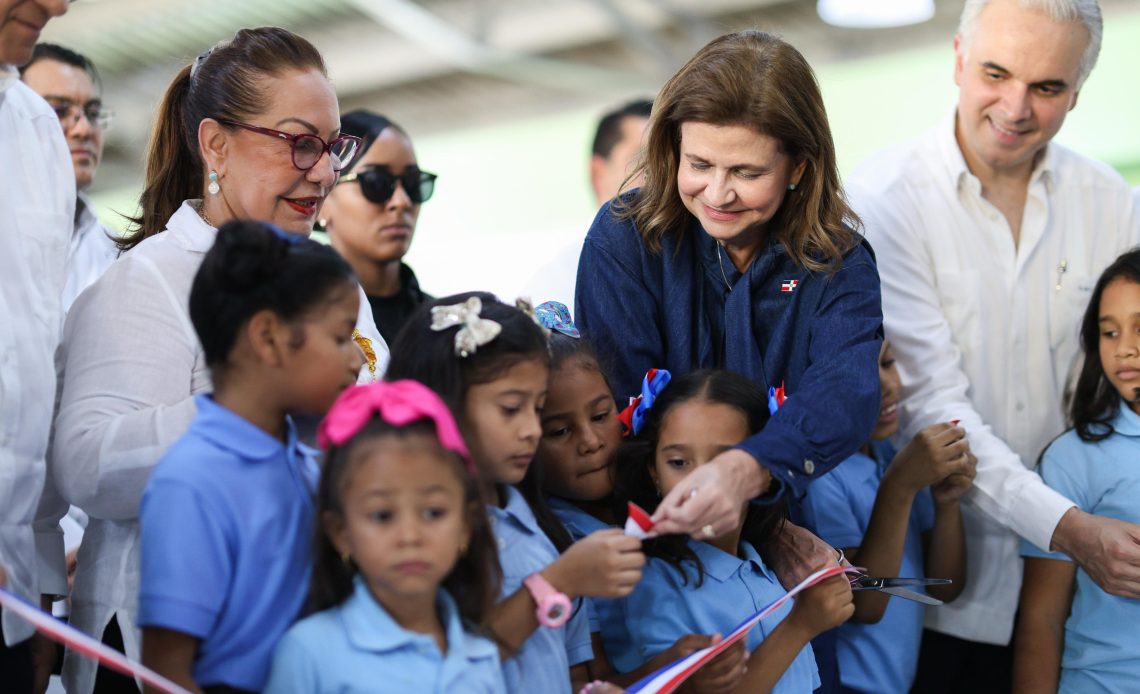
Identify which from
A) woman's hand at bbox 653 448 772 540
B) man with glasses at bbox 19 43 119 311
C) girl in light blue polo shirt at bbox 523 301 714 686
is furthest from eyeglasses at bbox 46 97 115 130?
woman's hand at bbox 653 448 772 540

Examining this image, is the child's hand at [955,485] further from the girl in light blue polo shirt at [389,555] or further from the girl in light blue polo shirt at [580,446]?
the girl in light blue polo shirt at [389,555]

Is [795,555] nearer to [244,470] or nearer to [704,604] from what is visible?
[704,604]

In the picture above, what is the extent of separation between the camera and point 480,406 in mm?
2383

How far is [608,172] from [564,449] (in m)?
3.08

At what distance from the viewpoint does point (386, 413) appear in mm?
2053

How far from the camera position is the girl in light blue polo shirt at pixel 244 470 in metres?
1.99

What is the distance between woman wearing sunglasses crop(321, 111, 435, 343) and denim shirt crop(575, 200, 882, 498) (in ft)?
4.49

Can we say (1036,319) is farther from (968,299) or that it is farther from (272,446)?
(272,446)

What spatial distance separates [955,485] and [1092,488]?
1.19ft

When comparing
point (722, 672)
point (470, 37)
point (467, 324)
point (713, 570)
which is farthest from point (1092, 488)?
point (470, 37)

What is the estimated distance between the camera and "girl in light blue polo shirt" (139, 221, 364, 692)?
1990mm

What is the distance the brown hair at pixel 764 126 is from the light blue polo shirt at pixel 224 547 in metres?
1.17

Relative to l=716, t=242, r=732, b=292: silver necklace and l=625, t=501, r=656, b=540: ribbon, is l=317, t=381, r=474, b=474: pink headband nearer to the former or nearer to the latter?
l=625, t=501, r=656, b=540: ribbon

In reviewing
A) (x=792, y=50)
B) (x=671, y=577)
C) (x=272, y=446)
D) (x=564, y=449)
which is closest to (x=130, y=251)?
(x=272, y=446)
